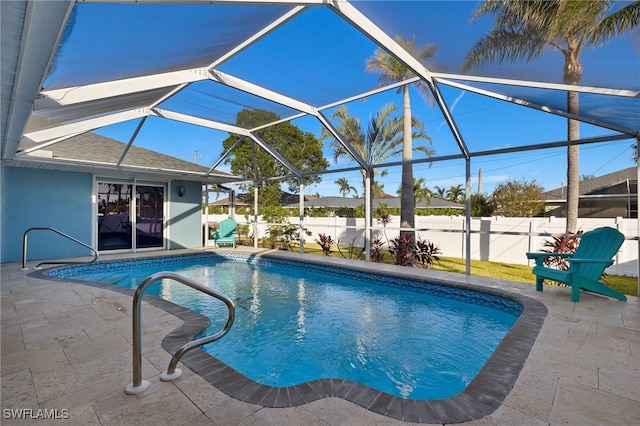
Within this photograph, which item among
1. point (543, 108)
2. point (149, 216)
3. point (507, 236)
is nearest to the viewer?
point (543, 108)

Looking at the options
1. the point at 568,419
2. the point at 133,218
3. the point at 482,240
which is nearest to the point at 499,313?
the point at 568,419

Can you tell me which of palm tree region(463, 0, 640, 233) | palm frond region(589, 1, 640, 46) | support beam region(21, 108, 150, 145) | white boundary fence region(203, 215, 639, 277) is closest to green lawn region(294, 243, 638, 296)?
white boundary fence region(203, 215, 639, 277)

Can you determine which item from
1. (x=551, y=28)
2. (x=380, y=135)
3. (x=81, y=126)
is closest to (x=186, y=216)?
(x=81, y=126)

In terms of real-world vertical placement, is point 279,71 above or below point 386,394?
above

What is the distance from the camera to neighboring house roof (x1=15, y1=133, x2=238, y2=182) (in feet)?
29.4

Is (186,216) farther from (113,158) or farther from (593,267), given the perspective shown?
(593,267)

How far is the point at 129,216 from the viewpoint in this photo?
11.4m

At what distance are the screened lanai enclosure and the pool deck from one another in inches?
110

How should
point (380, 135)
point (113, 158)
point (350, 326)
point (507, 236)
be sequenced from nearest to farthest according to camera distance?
point (350, 326), point (113, 158), point (507, 236), point (380, 135)

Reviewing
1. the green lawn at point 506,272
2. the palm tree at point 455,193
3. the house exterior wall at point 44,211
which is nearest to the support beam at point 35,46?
the house exterior wall at point 44,211

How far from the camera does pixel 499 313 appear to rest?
5996mm

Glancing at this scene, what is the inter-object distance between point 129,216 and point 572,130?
13640 mm

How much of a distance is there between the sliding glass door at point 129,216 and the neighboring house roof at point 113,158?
107cm

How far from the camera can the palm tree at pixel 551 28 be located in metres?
3.53
